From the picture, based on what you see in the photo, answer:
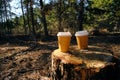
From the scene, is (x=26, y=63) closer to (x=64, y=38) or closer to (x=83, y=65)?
(x=64, y=38)

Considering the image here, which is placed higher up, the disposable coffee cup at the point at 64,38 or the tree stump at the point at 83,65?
the disposable coffee cup at the point at 64,38

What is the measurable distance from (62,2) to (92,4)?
4053mm

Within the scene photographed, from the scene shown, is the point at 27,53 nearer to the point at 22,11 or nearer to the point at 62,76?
the point at 62,76

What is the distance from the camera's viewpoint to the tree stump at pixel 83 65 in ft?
17.0

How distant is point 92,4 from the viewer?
2464 cm

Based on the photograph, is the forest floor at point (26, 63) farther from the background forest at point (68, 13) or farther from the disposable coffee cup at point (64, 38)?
the background forest at point (68, 13)

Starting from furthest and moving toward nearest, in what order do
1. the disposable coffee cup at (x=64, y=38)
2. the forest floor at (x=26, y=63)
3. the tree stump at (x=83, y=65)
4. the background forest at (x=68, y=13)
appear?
the background forest at (x=68, y=13) → the forest floor at (x=26, y=63) → the disposable coffee cup at (x=64, y=38) → the tree stump at (x=83, y=65)

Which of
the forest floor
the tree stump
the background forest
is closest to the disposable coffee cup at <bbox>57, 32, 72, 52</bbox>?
the tree stump

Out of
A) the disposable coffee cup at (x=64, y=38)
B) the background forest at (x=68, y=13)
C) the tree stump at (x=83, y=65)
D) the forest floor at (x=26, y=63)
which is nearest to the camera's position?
the tree stump at (x=83, y=65)

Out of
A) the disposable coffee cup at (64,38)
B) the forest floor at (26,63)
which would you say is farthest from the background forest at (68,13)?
the disposable coffee cup at (64,38)

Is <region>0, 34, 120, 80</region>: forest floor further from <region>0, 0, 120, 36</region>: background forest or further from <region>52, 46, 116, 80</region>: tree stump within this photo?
<region>0, 0, 120, 36</region>: background forest

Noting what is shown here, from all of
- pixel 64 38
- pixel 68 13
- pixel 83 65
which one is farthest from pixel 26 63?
pixel 68 13

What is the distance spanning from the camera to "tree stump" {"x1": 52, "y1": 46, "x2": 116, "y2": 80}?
5.19 metres

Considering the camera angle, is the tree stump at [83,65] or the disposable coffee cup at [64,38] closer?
the tree stump at [83,65]
